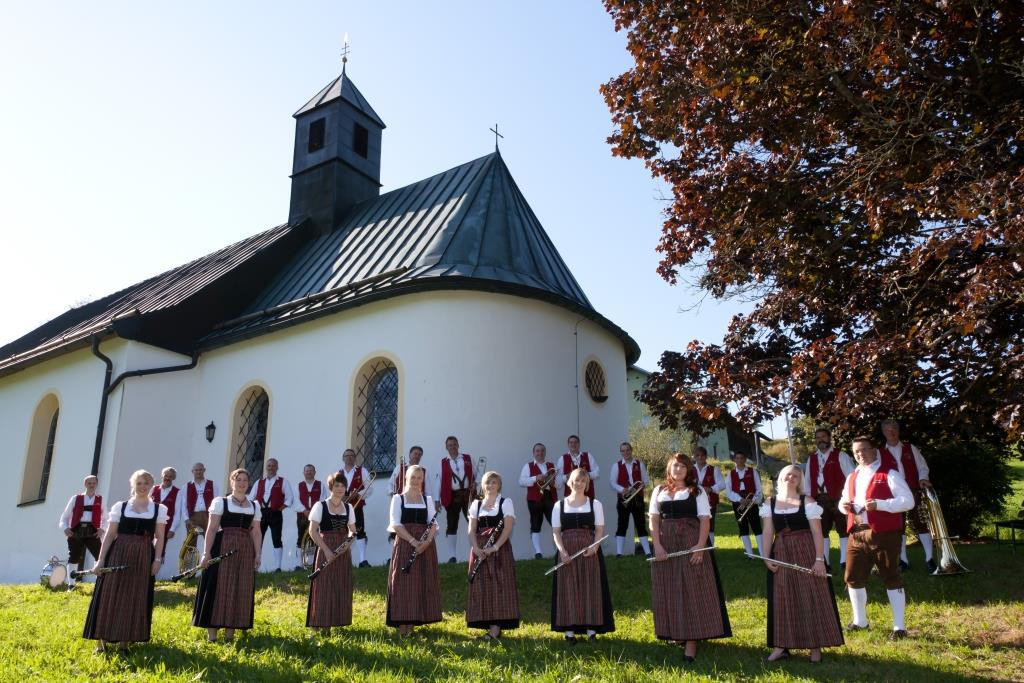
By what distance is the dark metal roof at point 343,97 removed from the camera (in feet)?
70.3

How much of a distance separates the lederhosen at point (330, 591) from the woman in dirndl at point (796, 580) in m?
3.95

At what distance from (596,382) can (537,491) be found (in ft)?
11.2

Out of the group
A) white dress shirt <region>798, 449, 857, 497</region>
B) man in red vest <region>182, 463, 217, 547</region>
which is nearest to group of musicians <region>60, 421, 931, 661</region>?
white dress shirt <region>798, 449, 857, 497</region>

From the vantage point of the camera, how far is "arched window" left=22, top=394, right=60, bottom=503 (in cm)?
1805

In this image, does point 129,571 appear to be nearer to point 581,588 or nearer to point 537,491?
point 581,588

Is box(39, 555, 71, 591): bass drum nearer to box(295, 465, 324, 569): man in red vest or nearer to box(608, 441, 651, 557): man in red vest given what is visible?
box(295, 465, 324, 569): man in red vest

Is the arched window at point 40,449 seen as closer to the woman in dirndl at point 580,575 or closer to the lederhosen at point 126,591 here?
the lederhosen at point 126,591

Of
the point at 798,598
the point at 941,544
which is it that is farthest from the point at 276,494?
the point at 941,544

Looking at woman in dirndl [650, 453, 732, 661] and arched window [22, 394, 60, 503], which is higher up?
arched window [22, 394, 60, 503]

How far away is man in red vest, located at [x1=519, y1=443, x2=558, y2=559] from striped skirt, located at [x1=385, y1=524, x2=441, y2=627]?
4.20 meters

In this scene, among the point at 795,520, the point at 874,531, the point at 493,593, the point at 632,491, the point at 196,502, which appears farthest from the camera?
the point at 196,502

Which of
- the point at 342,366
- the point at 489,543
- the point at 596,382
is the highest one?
the point at 342,366

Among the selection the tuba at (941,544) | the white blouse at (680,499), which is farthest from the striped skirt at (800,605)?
the tuba at (941,544)

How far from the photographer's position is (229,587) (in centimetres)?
793
